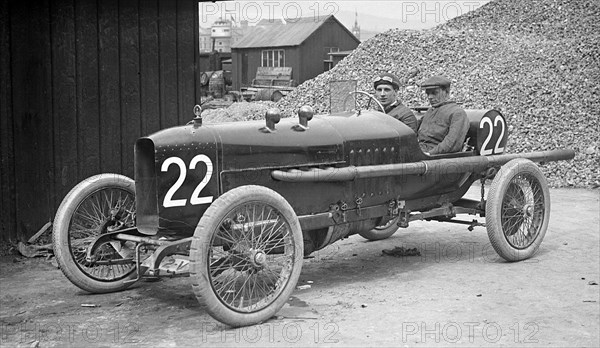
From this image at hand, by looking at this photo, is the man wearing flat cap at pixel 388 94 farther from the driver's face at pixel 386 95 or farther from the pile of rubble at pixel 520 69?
the pile of rubble at pixel 520 69

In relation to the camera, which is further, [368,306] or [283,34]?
[283,34]

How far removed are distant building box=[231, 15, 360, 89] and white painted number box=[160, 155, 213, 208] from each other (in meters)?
33.0

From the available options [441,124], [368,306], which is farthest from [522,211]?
[368,306]

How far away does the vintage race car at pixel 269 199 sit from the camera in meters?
5.76

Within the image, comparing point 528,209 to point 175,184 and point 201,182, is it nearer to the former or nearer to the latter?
point 201,182

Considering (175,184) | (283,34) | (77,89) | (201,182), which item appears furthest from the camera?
(283,34)

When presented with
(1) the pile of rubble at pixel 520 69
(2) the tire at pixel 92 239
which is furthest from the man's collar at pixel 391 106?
(1) the pile of rubble at pixel 520 69

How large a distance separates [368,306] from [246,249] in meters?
1.04

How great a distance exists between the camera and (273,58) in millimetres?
40531

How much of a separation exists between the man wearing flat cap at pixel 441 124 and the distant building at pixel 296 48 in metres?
30.9

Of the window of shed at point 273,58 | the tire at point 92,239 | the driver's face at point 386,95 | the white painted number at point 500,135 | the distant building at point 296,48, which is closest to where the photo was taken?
the tire at point 92,239

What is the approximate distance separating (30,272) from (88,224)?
0.88 metres

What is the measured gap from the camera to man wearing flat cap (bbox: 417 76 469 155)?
24.8 feet

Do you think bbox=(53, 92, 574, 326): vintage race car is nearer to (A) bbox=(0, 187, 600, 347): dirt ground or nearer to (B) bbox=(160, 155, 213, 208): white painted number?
(B) bbox=(160, 155, 213, 208): white painted number
